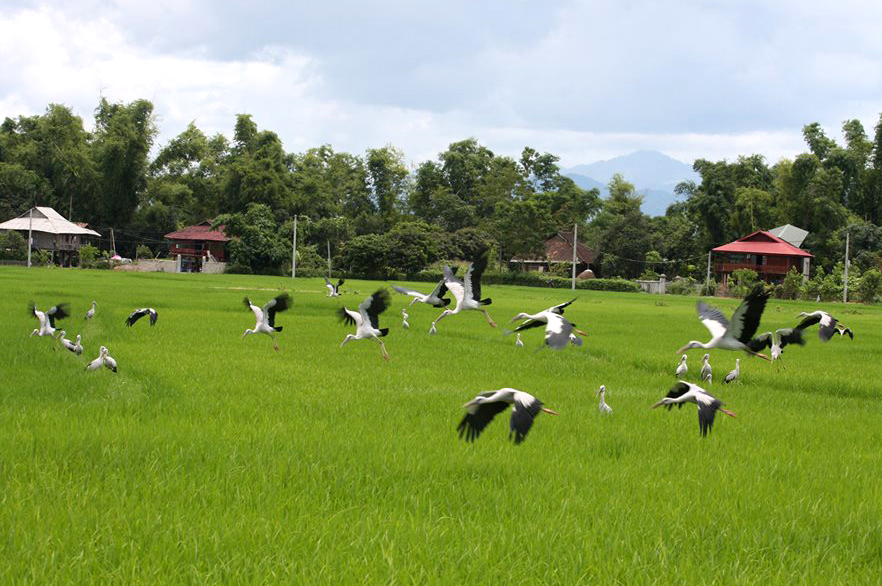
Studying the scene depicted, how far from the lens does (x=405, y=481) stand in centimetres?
545

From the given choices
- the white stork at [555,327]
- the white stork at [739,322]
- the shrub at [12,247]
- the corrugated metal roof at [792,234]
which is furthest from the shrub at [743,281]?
the shrub at [12,247]

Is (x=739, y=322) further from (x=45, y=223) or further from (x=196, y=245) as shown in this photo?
(x=196, y=245)

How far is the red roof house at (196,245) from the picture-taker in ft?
214

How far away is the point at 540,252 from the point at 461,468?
5396 cm

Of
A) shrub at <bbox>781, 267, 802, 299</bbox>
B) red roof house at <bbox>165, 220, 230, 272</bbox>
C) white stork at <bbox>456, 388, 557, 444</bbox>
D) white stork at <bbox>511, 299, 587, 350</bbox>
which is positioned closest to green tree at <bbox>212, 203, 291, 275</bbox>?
red roof house at <bbox>165, 220, 230, 272</bbox>

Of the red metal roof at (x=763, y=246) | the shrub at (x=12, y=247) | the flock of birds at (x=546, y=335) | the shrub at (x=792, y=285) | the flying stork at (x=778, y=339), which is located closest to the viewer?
the flock of birds at (x=546, y=335)

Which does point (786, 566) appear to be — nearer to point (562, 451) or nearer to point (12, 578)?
point (562, 451)

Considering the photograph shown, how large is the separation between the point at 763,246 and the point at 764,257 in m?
0.86

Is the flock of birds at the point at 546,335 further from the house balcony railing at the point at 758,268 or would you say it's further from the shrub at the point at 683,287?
the house balcony railing at the point at 758,268

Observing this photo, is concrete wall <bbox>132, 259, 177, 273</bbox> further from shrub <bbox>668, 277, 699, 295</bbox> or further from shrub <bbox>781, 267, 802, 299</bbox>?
shrub <bbox>781, 267, 802, 299</bbox>

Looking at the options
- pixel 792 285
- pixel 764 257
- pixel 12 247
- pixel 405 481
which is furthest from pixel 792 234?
pixel 405 481

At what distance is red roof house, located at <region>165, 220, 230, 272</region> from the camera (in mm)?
65125

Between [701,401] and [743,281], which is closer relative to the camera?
[701,401]

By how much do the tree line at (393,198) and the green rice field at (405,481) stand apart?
148ft
